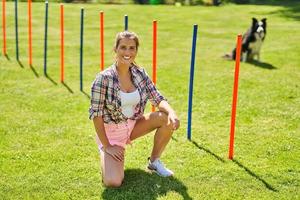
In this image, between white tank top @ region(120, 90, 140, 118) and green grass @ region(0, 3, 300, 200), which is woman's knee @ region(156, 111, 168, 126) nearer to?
white tank top @ region(120, 90, 140, 118)

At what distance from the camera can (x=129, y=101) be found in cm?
462

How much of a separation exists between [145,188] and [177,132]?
5.69ft

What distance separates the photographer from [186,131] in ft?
20.4

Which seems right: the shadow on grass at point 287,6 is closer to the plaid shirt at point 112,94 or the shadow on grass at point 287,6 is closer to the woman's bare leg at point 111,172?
the plaid shirt at point 112,94

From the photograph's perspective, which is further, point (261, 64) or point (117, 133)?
point (261, 64)

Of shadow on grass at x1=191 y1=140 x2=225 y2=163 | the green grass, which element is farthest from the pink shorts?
shadow on grass at x1=191 y1=140 x2=225 y2=163

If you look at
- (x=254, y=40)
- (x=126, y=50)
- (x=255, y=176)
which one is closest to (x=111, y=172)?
(x=126, y=50)

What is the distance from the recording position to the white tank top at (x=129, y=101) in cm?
458

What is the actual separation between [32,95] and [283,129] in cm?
392

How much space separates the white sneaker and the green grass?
8 cm

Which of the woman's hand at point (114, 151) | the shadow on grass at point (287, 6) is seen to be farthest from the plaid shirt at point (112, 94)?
the shadow on grass at point (287, 6)

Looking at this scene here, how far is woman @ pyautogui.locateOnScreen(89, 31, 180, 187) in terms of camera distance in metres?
4.45

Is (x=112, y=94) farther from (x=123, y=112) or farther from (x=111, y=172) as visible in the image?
(x=111, y=172)

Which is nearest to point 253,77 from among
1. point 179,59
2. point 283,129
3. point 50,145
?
point 179,59
